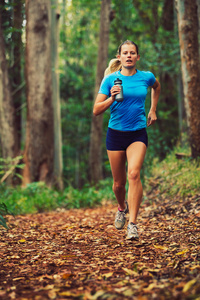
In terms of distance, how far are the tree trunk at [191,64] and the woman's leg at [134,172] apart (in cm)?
375

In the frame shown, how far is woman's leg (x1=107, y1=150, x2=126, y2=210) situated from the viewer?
16.5 feet

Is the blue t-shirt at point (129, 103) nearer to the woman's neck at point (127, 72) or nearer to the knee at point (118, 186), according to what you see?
the woman's neck at point (127, 72)

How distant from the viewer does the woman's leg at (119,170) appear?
5.02 m

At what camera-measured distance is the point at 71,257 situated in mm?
4215

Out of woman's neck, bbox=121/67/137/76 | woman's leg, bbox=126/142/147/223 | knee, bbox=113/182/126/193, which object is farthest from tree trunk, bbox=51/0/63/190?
woman's neck, bbox=121/67/137/76

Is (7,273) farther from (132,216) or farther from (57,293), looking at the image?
(132,216)

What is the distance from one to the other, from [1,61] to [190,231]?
8.88m

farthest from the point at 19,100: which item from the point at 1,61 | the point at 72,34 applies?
the point at 72,34

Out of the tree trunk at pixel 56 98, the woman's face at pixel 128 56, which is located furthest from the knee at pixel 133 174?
the tree trunk at pixel 56 98

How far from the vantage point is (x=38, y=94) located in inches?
432

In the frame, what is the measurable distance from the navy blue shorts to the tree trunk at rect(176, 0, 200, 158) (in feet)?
12.0

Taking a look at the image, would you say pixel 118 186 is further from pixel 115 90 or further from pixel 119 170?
pixel 115 90

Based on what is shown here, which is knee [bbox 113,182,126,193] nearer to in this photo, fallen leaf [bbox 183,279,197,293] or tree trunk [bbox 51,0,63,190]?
fallen leaf [bbox 183,279,197,293]

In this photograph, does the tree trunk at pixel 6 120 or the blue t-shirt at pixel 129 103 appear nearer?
the blue t-shirt at pixel 129 103
